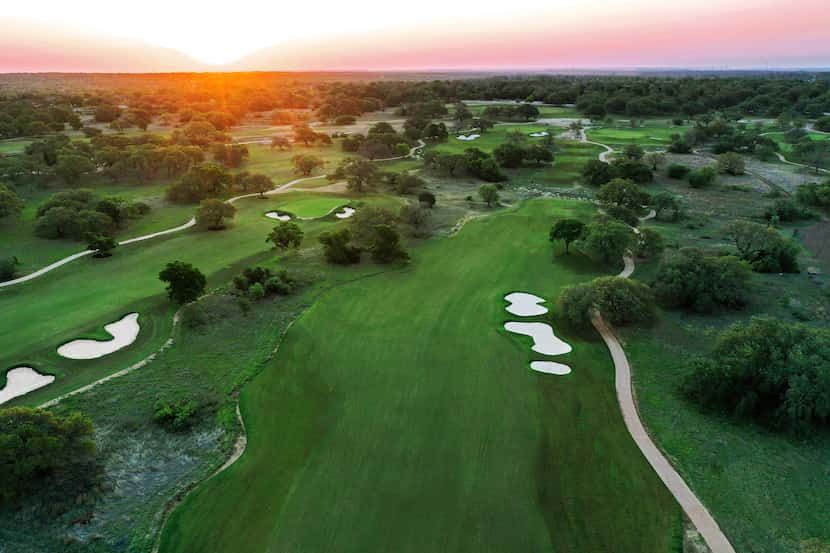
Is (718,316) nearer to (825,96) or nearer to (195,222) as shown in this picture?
(195,222)

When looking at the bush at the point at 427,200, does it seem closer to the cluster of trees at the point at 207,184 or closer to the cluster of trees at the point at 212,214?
the cluster of trees at the point at 207,184

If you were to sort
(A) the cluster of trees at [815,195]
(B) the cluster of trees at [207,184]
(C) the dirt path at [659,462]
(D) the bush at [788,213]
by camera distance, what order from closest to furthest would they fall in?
(C) the dirt path at [659,462] < (D) the bush at [788,213] < (A) the cluster of trees at [815,195] < (B) the cluster of trees at [207,184]

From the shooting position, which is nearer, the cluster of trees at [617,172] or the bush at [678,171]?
the cluster of trees at [617,172]

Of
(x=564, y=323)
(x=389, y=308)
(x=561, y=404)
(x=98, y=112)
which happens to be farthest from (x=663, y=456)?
(x=98, y=112)

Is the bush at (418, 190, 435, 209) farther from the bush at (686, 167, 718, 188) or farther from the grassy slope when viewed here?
the bush at (686, 167, 718, 188)

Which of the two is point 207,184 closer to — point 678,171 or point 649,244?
point 649,244

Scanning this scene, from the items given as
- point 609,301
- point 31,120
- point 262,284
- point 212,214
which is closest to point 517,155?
point 212,214

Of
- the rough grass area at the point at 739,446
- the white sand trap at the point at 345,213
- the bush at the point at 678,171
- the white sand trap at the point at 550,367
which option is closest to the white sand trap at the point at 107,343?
the white sand trap at the point at 550,367
